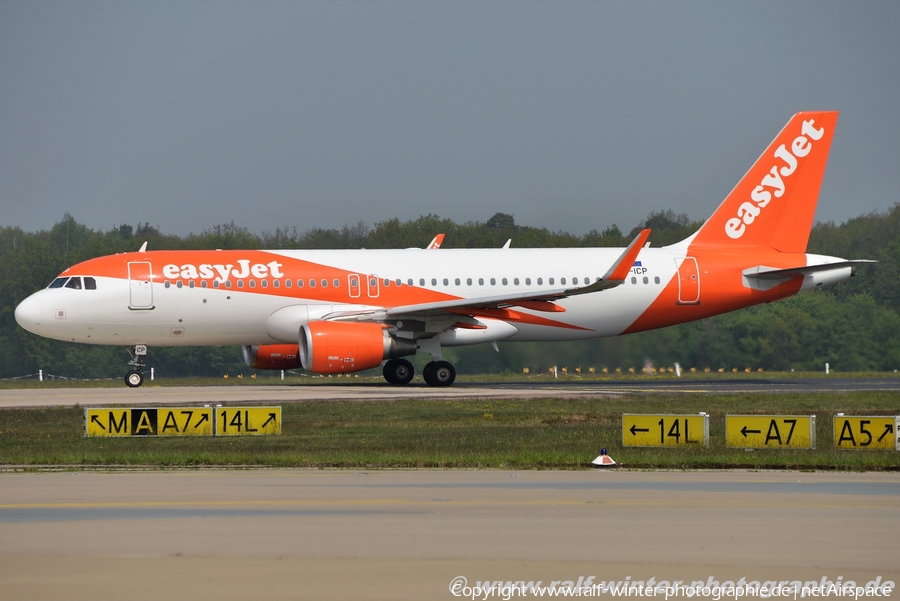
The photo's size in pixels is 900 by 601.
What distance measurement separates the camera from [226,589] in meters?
7.38

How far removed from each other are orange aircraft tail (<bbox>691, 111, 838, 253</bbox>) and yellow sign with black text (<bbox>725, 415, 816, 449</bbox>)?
17.9 meters

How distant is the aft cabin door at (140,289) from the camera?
3052cm

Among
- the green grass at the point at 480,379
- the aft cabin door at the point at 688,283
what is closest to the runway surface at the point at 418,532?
the aft cabin door at the point at 688,283

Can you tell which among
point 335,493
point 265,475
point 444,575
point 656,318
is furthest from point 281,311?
point 444,575

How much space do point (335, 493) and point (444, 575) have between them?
4310 millimetres

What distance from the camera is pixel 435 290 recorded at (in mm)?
31844

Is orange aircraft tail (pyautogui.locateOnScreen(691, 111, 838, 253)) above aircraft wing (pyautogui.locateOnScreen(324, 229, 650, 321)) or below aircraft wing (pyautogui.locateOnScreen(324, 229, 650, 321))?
Answer: above

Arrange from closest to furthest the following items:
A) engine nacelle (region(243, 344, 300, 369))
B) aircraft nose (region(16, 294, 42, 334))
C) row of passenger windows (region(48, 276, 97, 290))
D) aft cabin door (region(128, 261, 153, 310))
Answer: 1. aircraft nose (region(16, 294, 42, 334))
2. aft cabin door (region(128, 261, 153, 310))
3. row of passenger windows (region(48, 276, 97, 290))
4. engine nacelle (region(243, 344, 300, 369))

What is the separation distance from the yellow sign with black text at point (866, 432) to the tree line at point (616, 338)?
1941 cm

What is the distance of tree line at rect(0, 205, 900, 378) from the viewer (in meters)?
36.9

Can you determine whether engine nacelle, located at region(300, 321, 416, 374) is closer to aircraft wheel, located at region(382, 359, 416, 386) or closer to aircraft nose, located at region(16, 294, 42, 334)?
aircraft wheel, located at region(382, 359, 416, 386)

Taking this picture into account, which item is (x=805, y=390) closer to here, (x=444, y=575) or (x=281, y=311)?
(x=281, y=311)

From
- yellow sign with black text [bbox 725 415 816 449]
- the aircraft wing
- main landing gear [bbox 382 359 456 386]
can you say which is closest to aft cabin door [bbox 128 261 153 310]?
the aircraft wing

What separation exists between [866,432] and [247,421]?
10305 millimetres
